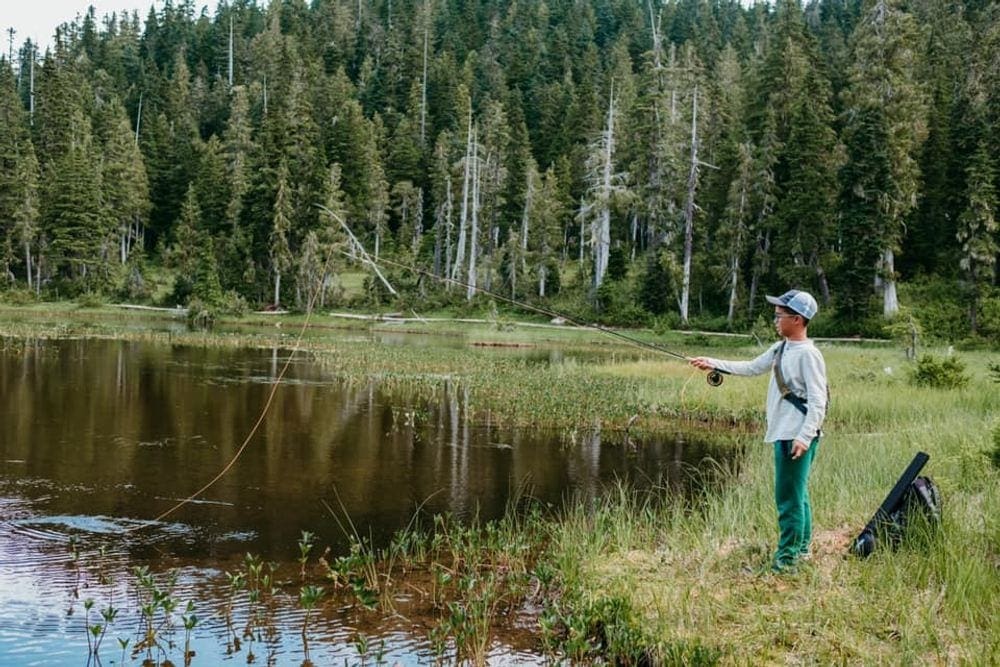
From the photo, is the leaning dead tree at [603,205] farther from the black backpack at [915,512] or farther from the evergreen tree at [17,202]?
the black backpack at [915,512]

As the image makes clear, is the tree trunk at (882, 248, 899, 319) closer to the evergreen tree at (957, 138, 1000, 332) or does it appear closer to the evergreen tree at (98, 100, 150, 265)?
the evergreen tree at (957, 138, 1000, 332)

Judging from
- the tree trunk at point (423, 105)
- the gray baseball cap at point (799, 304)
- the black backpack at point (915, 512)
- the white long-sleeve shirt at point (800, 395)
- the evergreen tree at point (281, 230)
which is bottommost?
the black backpack at point (915, 512)

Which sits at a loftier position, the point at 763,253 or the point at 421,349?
the point at 763,253

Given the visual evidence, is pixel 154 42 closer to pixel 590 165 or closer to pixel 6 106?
pixel 6 106

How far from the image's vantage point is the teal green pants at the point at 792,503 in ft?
21.9

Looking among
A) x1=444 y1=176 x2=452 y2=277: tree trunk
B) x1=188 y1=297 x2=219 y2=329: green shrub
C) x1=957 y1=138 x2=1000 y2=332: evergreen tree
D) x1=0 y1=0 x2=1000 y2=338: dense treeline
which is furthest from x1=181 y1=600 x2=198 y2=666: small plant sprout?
x1=444 y1=176 x2=452 y2=277: tree trunk

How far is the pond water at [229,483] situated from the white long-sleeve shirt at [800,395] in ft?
8.34

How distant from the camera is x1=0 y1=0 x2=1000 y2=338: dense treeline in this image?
41.9 m

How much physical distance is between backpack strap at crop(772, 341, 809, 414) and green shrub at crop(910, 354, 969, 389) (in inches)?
523

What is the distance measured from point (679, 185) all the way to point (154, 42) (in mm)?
87159

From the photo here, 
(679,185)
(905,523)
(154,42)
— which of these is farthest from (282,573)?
(154,42)

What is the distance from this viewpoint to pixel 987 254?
39.1 m

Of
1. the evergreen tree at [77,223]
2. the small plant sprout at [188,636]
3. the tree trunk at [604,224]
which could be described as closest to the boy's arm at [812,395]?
the small plant sprout at [188,636]

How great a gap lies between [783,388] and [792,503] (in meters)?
0.87
